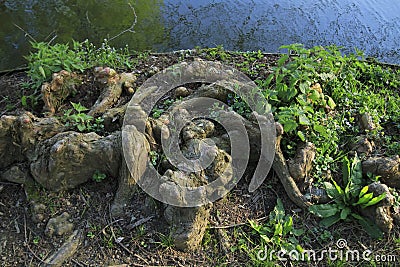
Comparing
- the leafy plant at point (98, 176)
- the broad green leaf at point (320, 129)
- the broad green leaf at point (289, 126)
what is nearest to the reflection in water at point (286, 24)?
the broad green leaf at point (320, 129)

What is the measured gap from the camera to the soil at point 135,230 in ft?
9.05

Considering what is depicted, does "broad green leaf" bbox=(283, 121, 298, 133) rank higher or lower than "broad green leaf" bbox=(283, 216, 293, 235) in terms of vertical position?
higher

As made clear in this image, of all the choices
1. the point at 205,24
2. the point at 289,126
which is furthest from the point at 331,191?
the point at 205,24

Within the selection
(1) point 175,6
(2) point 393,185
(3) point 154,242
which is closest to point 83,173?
(3) point 154,242

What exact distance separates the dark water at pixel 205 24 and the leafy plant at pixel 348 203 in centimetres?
291

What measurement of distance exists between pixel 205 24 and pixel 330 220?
3926mm

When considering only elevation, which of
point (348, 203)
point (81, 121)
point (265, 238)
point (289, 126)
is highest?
point (289, 126)

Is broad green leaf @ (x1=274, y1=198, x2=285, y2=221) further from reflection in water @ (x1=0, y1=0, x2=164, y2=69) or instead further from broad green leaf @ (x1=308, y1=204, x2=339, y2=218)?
reflection in water @ (x1=0, y1=0, x2=164, y2=69)

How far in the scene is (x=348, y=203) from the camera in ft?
10.1

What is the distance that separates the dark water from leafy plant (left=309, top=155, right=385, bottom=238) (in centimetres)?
291

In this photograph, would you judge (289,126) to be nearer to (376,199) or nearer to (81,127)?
(376,199)

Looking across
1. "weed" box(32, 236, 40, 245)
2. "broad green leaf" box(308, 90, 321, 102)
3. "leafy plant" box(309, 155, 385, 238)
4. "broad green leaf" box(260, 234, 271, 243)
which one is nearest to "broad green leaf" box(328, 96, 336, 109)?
"broad green leaf" box(308, 90, 321, 102)

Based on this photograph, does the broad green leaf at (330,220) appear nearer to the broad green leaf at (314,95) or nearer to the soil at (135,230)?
the soil at (135,230)

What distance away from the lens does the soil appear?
2760 mm
